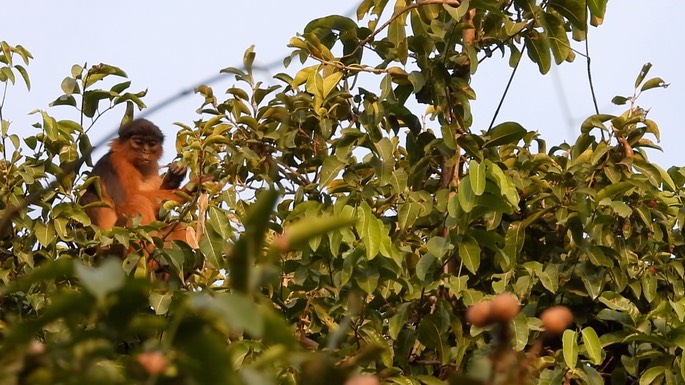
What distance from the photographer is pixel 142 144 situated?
8.41m

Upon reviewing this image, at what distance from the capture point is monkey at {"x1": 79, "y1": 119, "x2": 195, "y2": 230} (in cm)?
702

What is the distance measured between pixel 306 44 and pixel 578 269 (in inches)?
52.4

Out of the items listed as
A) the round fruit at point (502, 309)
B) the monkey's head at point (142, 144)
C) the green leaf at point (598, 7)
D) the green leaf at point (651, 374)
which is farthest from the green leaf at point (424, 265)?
the monkey's head at point (142, 144)

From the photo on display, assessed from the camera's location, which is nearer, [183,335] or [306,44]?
[183,335]

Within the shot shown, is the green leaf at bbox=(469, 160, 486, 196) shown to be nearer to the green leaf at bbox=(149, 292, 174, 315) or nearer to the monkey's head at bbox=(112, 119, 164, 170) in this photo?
the green leaf at bbox=(149, 292, 174, 315)

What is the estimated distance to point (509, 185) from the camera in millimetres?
3877

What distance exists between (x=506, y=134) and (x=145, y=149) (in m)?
4.54

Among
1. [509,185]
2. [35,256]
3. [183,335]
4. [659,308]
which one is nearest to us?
[183,335]

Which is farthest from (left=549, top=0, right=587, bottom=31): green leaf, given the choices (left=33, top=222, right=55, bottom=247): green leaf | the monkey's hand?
the monkey's hand

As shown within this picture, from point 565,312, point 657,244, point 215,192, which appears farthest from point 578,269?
point 565,312

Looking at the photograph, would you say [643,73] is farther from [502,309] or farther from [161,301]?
[502,309]

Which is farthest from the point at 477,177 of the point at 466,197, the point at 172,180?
the point at 172,180

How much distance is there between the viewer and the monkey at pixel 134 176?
7.02 m

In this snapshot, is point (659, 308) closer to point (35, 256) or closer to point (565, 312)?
point (35, 256)
